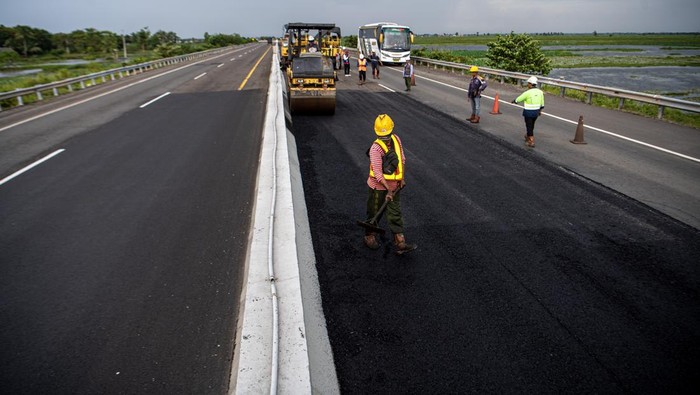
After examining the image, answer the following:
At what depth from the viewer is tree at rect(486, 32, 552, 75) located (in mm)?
32281

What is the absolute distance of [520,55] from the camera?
3250 cm

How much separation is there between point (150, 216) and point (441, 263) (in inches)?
179

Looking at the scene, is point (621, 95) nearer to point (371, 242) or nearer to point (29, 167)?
point (371, 242)

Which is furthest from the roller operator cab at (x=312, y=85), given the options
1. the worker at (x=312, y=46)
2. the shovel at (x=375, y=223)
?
the shovel at (x=375, y=223)

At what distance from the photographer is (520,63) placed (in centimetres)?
3262

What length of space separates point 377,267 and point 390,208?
85cm

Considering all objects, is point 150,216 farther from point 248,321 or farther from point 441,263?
point 441,263

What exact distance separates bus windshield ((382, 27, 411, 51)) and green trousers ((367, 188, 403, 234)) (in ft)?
113

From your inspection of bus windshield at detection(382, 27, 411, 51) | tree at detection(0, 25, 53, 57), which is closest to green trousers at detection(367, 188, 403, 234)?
bus windshield at detection(382, 27, 411, 51)

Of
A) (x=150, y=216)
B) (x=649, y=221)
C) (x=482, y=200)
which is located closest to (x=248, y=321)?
(x=150, y=216)

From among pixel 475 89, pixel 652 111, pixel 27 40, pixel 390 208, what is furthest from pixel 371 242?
pixel 27 40

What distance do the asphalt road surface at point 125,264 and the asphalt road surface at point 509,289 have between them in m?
1.29

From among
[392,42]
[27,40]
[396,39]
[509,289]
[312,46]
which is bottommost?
[509,289]

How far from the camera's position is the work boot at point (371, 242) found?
554 centimetres
